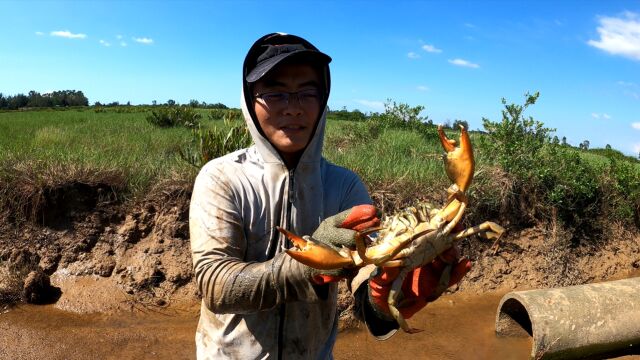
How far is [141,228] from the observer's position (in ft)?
18.9

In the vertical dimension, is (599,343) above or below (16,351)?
above

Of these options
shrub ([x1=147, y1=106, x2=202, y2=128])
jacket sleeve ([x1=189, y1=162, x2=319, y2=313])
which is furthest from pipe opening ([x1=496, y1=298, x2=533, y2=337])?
shrub ([x1=147, y1=106, x2=202, y2=128])

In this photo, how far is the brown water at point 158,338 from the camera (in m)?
4.55

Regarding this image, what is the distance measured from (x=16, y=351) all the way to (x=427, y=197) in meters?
4.88

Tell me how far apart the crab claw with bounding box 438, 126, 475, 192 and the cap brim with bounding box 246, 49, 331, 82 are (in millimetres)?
513

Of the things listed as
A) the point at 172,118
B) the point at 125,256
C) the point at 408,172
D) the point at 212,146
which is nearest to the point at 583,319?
the point at 408,172

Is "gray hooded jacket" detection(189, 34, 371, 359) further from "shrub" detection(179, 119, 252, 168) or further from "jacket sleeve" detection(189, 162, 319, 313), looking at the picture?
"shrub" detection(179, 119, 252, 168)

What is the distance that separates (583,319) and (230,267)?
4.24 m

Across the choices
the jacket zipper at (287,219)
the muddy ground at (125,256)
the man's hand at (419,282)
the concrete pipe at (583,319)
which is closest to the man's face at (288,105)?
the jacket zipper at (287,219)

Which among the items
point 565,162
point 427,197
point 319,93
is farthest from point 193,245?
point 565,162

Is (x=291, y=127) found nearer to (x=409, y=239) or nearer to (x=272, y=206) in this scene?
(x=272, y=206)

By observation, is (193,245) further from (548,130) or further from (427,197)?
(548,130)

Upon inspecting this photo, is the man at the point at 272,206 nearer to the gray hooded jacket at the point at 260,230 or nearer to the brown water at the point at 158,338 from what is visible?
the gray hooded jacket at the point at 260,230

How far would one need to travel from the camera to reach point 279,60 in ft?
5.17
